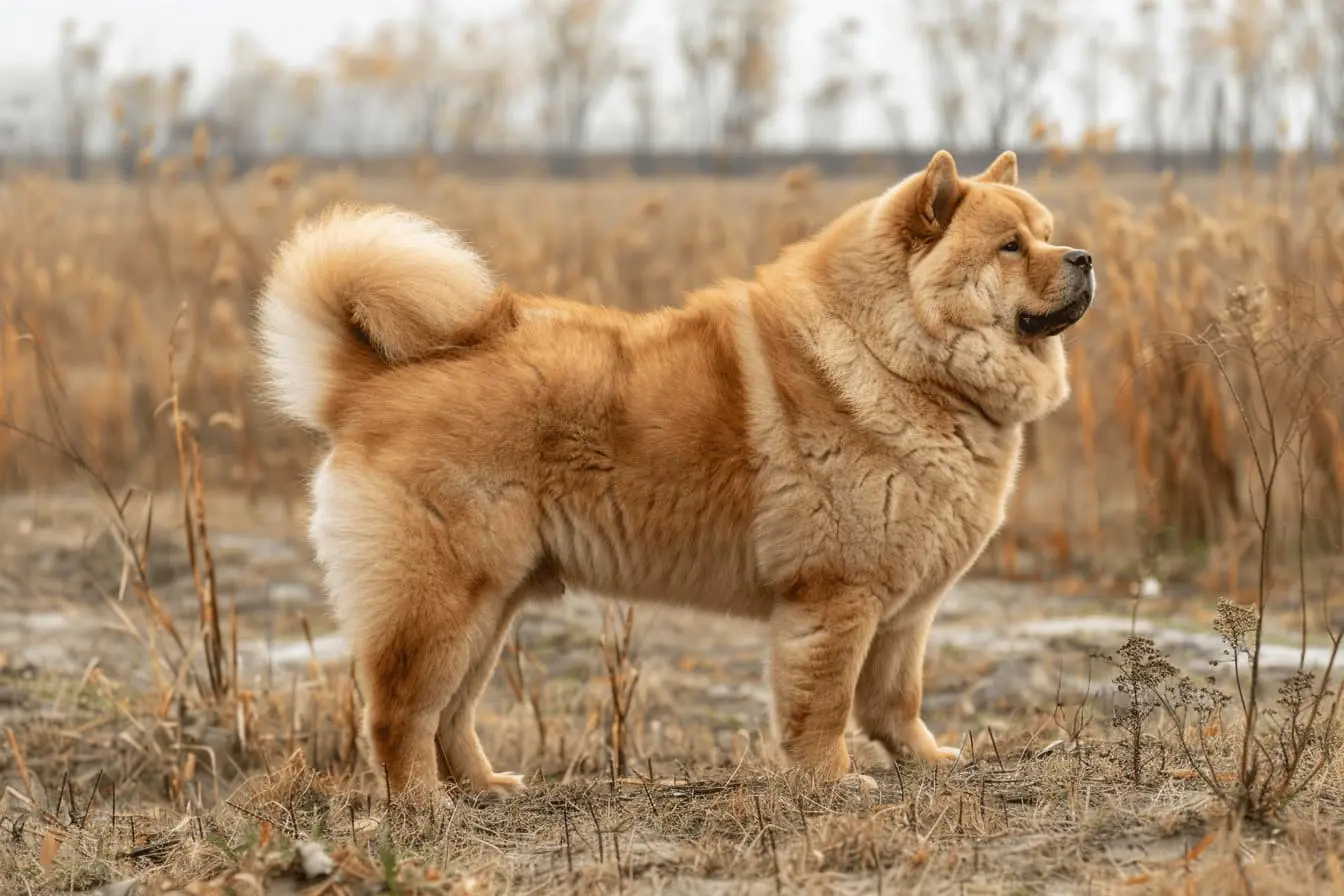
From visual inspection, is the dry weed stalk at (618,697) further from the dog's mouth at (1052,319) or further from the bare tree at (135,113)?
the bare tree at (135,113)

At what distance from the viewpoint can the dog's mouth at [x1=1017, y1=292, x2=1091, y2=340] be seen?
3.93 metres

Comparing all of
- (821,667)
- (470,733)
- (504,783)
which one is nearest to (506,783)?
(504,783)

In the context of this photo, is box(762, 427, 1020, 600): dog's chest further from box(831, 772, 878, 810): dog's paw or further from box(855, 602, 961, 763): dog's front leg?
box(831, 772, 878, 810): dog's paw

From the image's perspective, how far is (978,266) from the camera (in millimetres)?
3992

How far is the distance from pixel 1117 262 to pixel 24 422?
21.4 feet

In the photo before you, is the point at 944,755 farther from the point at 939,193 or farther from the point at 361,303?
the point at 361,303

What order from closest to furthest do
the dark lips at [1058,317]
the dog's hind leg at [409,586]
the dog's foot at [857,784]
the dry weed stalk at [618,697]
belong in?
the dog's foot at [857,784], the dog's hind leg at [409,586], the dark lips at [1058,317], the dry weed stalk at [618,697]

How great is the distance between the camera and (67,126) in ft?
113

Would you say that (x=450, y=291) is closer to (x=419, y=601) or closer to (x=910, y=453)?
(x=419, y=601)

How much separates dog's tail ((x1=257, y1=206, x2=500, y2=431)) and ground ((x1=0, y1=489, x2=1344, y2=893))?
38.5 inches

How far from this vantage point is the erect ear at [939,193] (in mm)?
3957

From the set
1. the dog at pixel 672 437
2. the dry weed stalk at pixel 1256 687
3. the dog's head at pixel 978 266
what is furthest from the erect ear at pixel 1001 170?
the dry weed stalk at pixel 1256 687

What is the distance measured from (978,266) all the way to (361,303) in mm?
1701

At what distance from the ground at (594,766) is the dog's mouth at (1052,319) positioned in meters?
0.97
